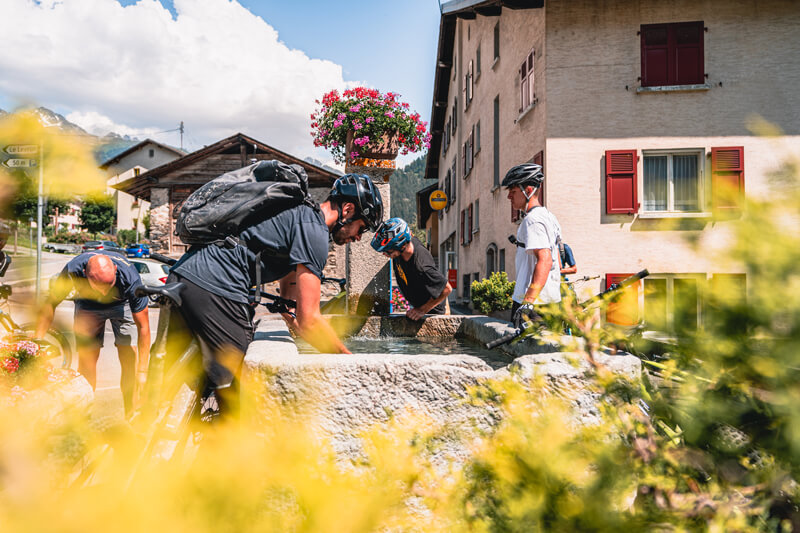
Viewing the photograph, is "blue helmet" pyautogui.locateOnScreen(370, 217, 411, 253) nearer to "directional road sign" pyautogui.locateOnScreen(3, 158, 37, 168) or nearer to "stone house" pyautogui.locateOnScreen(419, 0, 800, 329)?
"directional road sign" pyautogui.locateOnScreen(3, 158, 37, 168)

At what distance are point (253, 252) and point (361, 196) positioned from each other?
1.81 feet

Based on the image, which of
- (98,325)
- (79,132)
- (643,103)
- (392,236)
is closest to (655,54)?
(643,103)

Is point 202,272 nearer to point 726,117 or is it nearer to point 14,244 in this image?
point 14,244

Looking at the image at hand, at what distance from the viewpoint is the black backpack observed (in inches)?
83.0

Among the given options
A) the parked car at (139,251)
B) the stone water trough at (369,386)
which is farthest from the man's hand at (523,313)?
the parked car at (139,251)

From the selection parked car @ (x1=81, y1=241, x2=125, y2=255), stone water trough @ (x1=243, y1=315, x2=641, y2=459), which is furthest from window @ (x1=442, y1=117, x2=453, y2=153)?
parked car @ (x1=81, y1=241, x2=125, y2=255)

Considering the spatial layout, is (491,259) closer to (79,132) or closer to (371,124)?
(371,124)

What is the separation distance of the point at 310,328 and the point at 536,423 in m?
1.49

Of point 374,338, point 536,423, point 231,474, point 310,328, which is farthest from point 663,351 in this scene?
point 374,338

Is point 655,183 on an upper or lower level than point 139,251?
upper

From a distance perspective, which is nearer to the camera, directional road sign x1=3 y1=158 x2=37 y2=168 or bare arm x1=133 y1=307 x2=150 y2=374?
directional road sign x1=3 y1=158 x2=37 y2=168

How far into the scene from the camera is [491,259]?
1512 cm

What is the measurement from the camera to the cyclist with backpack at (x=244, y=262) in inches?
81.8

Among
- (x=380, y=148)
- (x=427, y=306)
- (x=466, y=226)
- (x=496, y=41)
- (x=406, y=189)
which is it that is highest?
(x=406, y=189)
